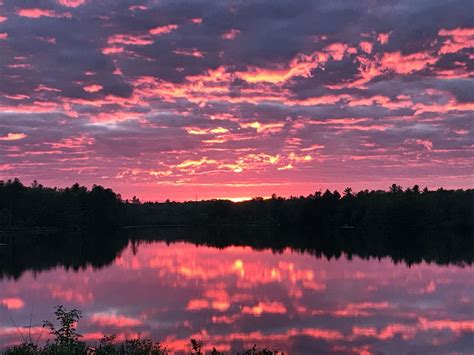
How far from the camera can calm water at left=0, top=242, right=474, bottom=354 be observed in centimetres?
2497

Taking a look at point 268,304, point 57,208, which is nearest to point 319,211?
point 57,208

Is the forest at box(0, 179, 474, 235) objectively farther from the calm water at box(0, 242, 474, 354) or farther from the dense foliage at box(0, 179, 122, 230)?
the calm water at box(0, 242, 474, 354)

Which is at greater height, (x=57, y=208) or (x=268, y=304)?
(x=57, y=208)

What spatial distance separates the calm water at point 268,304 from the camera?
24969 mm

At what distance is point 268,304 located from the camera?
33.7 m

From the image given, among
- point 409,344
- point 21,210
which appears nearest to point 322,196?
point 21,210

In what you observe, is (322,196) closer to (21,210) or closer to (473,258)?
(21,210)

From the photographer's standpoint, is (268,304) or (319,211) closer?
(268,304)

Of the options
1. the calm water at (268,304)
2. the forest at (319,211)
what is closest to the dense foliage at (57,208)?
the forest at (319,211)

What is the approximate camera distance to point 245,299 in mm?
35688

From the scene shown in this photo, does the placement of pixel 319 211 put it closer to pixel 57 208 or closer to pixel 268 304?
pixel 57 208

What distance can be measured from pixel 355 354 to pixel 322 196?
5953 inches

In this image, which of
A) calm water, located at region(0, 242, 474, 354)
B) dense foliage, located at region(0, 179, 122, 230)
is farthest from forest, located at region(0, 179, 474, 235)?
calm water, located at region(0, 242, 474, 354)

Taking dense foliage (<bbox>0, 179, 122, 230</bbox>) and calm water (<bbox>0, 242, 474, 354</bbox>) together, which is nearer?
calm water (<bbox>0, 242, 474, 354</bbox>)
